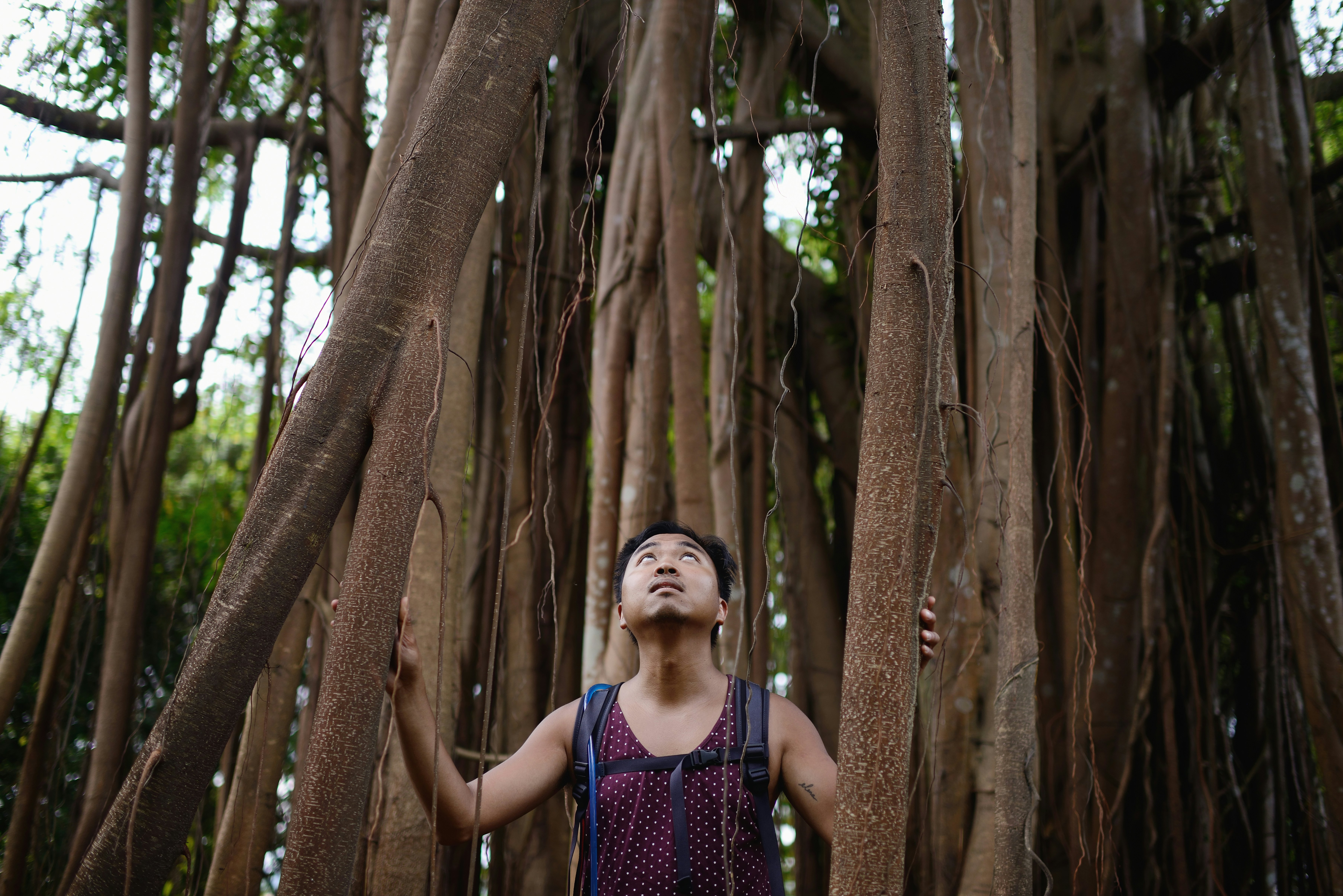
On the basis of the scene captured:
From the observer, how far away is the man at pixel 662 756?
140 centimetres

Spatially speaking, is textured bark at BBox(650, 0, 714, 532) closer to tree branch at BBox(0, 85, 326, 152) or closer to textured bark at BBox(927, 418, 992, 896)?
textured bark at BBox(927, 418, 992, 896)

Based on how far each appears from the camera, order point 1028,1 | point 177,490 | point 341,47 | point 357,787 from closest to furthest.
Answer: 1. point 357,787
2. point 1028,1
3. point 341,47
4. point 177,490

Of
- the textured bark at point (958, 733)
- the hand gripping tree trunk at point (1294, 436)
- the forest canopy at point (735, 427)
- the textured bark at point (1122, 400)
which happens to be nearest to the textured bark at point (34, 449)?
the forest canopy at point (735, 427)

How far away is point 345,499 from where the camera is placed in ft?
3.91

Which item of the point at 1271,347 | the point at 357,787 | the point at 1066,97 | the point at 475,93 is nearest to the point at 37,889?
the point at 357,787

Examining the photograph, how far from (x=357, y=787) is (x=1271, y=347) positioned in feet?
9.20

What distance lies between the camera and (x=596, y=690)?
1.64m

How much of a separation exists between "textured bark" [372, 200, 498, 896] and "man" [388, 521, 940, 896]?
0.28 m

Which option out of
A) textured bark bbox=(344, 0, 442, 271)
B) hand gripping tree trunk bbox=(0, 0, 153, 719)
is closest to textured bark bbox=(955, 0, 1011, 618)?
textured bark bbox=(344, 0, 442, 271)

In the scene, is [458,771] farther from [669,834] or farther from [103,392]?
[103,392]

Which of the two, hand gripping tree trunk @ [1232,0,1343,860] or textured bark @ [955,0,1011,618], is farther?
hand gripping tree trunk @ [1232,0,1343,860]

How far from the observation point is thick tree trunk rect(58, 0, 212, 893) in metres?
2.59

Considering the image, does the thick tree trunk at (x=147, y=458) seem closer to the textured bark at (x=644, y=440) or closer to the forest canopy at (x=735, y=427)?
the forest canopy at (x=735, y=427)

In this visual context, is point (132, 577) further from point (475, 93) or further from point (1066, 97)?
point (1066, 97)
